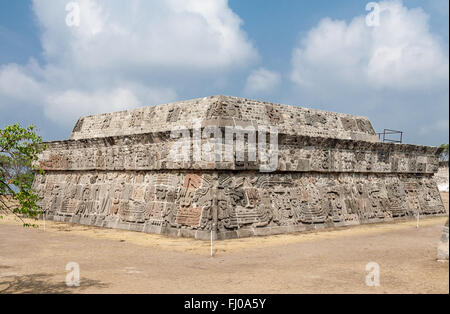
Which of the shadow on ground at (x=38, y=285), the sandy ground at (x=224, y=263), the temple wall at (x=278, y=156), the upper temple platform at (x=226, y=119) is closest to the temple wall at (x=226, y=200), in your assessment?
the temple wall at (x=278, y=156)

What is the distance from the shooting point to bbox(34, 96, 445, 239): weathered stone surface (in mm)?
10422

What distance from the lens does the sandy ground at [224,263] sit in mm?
5461

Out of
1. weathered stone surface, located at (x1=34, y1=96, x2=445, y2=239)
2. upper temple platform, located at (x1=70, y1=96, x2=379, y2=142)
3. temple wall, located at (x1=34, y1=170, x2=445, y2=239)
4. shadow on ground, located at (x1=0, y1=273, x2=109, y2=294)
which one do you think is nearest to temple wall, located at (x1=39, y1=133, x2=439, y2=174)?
weathered stone surface, located at (x1=34, y1=96, x2=445, y2=239)

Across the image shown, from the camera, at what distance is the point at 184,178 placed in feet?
35.4

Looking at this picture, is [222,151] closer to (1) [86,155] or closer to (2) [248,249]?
(2) [248,249]

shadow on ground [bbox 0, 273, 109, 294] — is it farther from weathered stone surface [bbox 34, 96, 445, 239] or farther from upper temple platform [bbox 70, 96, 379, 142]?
upper temple platform [bbox 70, 96, 379, 142]

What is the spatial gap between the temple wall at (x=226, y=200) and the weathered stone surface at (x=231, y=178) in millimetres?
28

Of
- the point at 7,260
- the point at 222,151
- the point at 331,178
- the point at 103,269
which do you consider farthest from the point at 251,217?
the point at 7,260

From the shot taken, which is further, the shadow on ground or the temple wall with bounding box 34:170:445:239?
the temple wall with bounding box 34:170:445:239

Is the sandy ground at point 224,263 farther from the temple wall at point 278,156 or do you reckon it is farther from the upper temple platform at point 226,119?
the upper temple platform at point 226,119

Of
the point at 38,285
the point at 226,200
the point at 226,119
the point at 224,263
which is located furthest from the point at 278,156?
the point at 38,285

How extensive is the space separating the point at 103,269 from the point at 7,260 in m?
1.95

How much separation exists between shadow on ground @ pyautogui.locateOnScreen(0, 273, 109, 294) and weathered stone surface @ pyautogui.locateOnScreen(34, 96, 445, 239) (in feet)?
13.7

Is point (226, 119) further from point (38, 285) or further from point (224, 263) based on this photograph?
point (38, 285)
